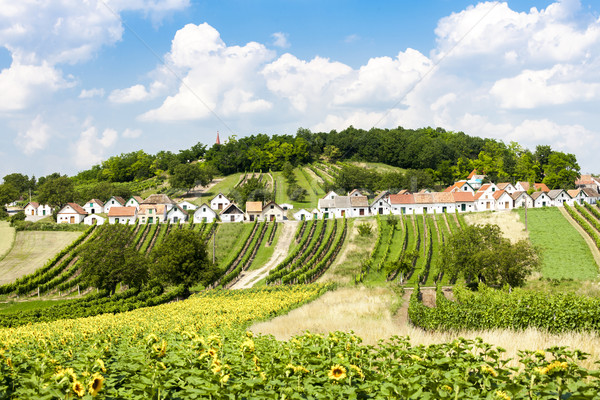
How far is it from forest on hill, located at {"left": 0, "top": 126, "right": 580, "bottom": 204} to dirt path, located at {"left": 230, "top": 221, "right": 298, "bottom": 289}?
1520 inches

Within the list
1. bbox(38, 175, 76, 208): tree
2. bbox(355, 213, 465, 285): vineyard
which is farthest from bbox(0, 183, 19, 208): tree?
bbox(355, 213, 465, 285): vineyard

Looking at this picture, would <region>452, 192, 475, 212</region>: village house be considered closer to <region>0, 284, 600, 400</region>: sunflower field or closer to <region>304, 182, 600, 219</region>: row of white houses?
<region>304, 182, 600, 219</region>: row of white houses

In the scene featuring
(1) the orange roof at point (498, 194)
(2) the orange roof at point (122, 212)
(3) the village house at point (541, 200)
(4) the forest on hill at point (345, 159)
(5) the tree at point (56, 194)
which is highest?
(4) the forest on hill at point (345, 159)

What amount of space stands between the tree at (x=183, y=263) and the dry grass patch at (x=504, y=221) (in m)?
45.6

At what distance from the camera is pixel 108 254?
5097 cm

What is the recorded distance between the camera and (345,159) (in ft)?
566

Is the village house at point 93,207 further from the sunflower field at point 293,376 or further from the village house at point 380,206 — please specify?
the sunflower field at point 293,376

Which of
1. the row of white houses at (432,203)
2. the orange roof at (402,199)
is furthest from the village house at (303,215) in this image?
the orange roof at (402,199)

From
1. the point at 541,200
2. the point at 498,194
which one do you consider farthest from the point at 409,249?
the point at 541,200

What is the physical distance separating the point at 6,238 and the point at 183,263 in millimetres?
44135

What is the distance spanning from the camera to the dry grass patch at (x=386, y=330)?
1364 cm

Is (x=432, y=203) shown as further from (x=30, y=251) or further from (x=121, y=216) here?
(x=30, y=251)

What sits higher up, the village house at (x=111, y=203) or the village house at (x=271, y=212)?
the village house at (x=111, y=203)

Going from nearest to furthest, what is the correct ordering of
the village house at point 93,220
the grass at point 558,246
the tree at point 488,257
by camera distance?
the tree at point 488,257 → the grass at point 558,246 → the village house at point 93,220
